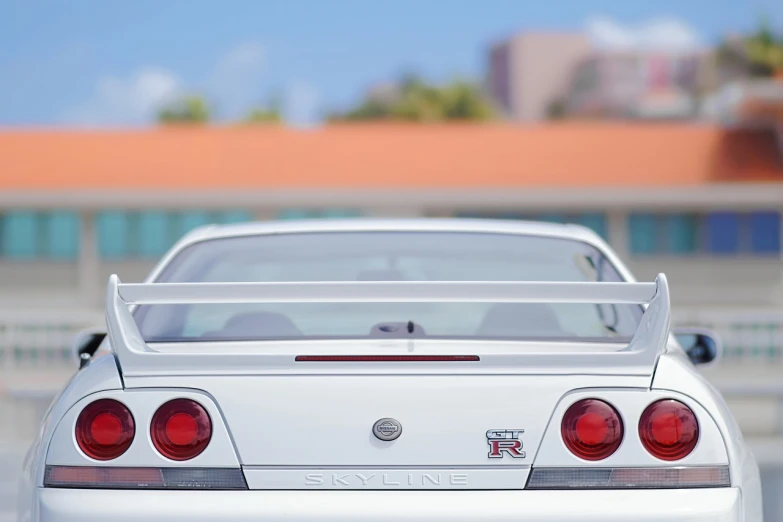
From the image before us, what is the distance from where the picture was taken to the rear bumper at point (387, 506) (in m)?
2.76

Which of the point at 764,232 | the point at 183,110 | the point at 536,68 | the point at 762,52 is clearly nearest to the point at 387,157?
the point at 764,232

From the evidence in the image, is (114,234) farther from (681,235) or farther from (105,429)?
(105,429)

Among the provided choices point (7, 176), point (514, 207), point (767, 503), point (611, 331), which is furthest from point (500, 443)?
point (7, 176)

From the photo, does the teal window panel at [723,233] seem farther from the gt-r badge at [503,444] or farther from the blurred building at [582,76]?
the blurred building at [582,76]

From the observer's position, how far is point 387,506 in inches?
109

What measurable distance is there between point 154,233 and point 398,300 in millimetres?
25619

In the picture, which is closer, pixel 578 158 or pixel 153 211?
pixel 153 211

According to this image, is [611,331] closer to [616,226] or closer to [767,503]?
[767,503]

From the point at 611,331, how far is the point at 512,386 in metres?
1.40

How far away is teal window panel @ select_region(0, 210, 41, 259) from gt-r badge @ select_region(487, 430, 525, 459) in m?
26.4

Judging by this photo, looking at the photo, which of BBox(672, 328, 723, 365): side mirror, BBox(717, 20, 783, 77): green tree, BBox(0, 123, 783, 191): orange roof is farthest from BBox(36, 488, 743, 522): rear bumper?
BBox(717, 20, 783, 77): green tree

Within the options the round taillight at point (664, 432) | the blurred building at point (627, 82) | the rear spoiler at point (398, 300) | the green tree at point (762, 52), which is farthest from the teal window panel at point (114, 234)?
the blurred building at point (627, 82)

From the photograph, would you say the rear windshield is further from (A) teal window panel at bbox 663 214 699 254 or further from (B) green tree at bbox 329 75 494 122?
(B) green tree at bbox 329 75 494 122

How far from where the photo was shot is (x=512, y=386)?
2852 mm
